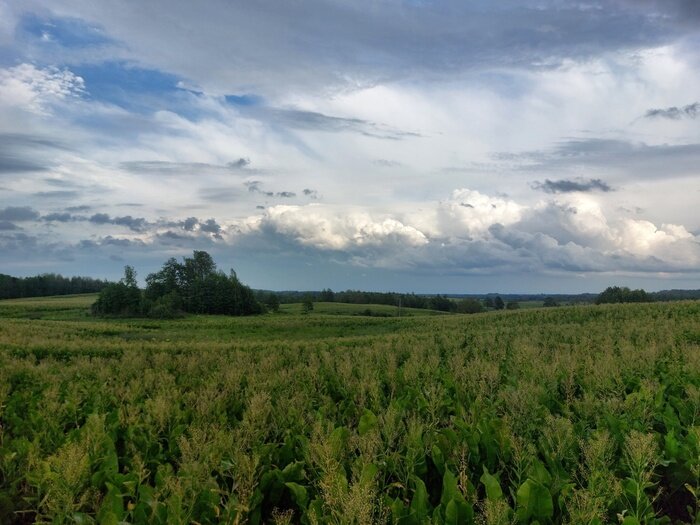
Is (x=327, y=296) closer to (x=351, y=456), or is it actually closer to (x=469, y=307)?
(x=469, y=307)

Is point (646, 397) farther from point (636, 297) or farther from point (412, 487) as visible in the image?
point (636, 297)

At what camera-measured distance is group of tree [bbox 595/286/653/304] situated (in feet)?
253

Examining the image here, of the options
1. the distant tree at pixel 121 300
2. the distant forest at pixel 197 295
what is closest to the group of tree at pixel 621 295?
the distant forest at pixel 197 295

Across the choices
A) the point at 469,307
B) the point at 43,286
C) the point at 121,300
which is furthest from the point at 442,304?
the point at 43,286

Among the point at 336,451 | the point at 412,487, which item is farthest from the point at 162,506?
the point at 412,487

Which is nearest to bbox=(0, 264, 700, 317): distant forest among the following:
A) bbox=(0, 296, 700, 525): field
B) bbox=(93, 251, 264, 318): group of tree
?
bbox=(93, 251, 264, 318): group of tree

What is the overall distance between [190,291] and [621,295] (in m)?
82.0

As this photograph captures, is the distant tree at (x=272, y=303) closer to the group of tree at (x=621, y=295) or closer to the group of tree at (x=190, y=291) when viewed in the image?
the group of tree at (x=190, y=291)

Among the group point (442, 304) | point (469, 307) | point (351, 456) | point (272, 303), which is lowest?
point (469, 307)

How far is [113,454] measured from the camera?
12.5ft

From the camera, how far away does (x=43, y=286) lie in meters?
138

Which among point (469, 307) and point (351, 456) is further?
point (469, 307)

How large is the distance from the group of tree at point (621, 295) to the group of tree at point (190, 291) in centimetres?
6625

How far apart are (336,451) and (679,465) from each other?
10.1ft
